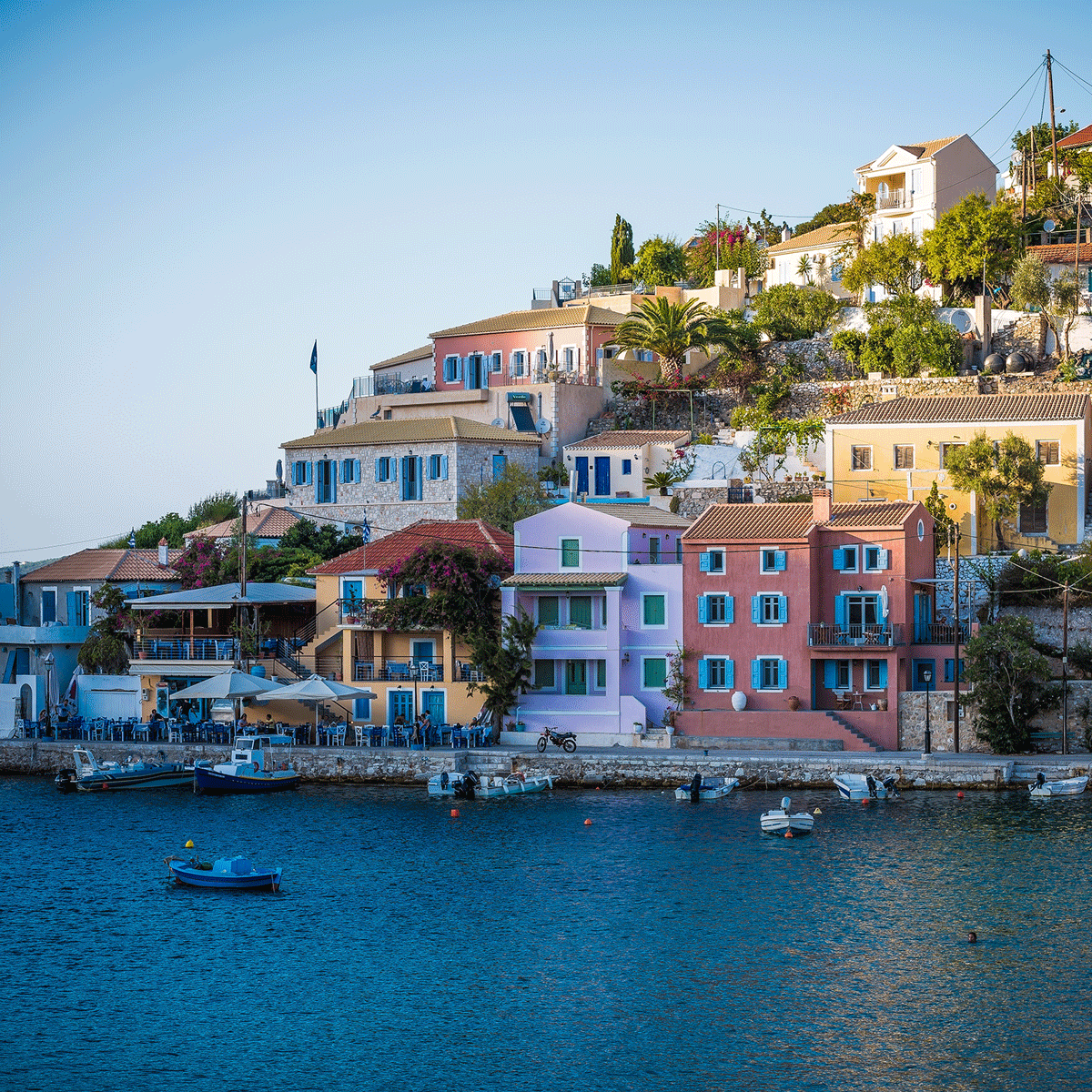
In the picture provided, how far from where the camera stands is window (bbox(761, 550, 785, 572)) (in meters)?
52.5

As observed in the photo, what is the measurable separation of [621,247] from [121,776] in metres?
61.1

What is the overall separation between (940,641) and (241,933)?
88.5ft

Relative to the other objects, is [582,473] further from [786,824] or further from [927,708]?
[786,824]

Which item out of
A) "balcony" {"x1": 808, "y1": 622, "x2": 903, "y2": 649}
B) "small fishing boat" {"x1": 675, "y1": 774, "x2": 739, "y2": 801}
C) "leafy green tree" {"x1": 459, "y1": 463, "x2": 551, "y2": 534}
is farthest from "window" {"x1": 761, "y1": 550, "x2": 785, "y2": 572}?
"leafy green tree" {"x1": 459, "y1": 463, "x2": 551, "y2": 534}

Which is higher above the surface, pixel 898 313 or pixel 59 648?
pixel 898 313

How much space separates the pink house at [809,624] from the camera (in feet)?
168

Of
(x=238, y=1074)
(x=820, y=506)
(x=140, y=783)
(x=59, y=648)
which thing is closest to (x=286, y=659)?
(x=140, y=783)

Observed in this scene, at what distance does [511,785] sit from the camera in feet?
164

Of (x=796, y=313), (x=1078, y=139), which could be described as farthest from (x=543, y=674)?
(x=1078, y=139)

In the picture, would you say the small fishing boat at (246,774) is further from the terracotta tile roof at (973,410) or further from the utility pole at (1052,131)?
the utility pole at (1052,131)

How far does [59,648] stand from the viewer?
216 feet

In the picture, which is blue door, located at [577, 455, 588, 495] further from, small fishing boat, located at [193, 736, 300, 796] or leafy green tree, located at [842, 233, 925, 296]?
small fishing boat, located at [193, 736, 300, 796]

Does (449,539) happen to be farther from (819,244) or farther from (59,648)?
(819,244)

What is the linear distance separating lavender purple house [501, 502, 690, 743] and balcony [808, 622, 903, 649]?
490cm
